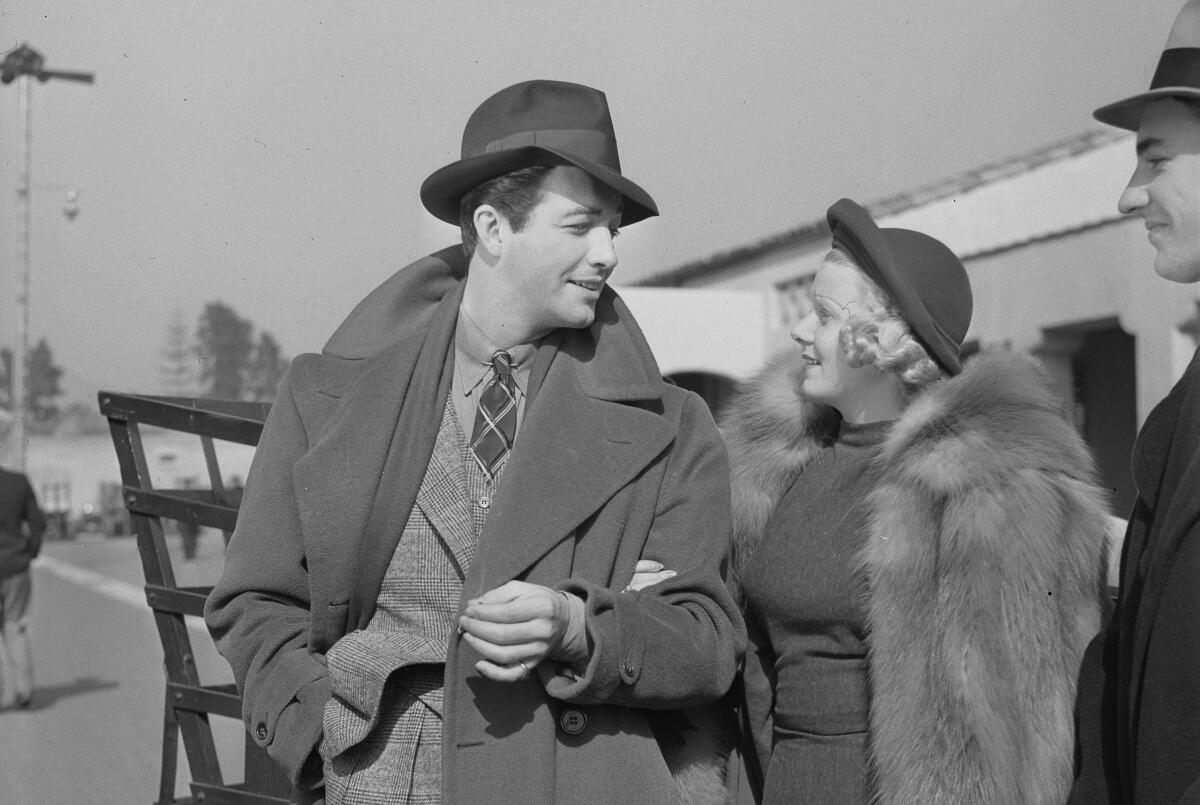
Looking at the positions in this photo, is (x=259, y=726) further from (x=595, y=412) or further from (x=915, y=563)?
(x=915, y=563)

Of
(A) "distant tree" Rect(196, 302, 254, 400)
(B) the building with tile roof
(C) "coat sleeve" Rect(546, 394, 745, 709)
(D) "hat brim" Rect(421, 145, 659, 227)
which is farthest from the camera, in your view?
(B) the building with tile roof

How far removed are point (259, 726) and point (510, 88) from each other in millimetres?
1339

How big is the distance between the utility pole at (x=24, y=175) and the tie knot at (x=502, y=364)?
2.14 metres

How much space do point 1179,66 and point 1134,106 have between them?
121 millimetres

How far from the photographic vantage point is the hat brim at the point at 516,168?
2455 mm

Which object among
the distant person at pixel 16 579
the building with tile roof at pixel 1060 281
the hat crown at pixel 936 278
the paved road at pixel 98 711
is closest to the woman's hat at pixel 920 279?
the hat crown at pixel 936 278

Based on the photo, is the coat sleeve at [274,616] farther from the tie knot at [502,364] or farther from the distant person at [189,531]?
the distant person at [189,531]

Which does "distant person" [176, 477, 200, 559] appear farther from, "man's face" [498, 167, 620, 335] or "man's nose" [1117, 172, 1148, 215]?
"man's nose" [1117, 172, 1148, 215]

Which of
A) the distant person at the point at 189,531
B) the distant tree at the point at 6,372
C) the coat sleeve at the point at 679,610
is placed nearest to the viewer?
the coat sleeve at the point at 679,610

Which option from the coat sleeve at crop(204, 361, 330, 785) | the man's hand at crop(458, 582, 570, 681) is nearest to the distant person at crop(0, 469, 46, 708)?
the coat sleeve at crop(204, 361, 330, 785)

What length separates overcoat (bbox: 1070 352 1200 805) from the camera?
182 cm

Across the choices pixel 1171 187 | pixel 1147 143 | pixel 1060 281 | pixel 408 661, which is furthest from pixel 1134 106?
pixel 1060 281

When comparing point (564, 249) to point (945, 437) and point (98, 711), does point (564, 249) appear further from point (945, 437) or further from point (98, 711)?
point (98, 711)

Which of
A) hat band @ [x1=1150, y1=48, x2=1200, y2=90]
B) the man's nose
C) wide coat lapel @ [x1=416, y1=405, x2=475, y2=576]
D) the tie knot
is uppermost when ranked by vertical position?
hat band @ [x1=1150, y1=48, x2=1200, y2=90]
